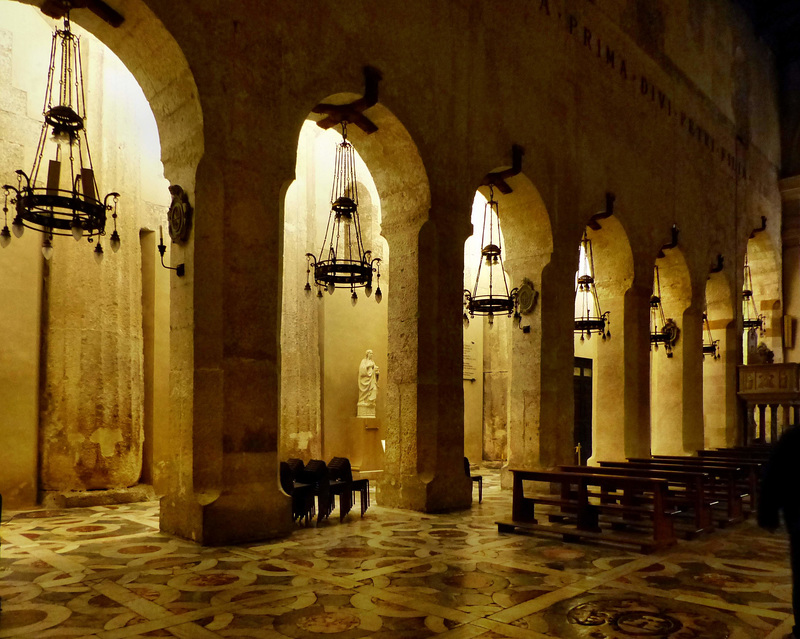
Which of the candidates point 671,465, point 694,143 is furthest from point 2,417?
point 694,143

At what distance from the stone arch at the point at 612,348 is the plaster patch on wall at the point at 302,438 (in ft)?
17.9

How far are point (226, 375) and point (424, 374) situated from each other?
3.11m

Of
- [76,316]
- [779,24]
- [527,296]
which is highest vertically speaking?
[779,24]

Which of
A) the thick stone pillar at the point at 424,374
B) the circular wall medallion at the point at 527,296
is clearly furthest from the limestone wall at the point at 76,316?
the circular wall medallion at the point at 527,296

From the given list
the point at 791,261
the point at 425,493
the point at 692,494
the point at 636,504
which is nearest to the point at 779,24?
the point at 791,261

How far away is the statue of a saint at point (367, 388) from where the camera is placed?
1445 cm

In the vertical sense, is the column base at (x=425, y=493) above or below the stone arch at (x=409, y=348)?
below

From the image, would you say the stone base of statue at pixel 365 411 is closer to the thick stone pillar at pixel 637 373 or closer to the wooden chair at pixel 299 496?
the thick stone pillar at pixel 637 373

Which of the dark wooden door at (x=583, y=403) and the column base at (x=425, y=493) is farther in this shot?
the dark wooden door at (x=583, y=403)

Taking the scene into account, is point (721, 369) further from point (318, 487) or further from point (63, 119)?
point (63, 119)

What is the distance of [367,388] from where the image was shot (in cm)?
1448

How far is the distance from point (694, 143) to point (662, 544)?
41.2 feet

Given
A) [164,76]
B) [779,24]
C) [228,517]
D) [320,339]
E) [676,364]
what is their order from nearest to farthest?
[228,517] < [164,76] < [320,339] < [676,364] < [779,24]

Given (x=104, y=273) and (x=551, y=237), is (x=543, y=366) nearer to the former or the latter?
(x=551, y=237)
